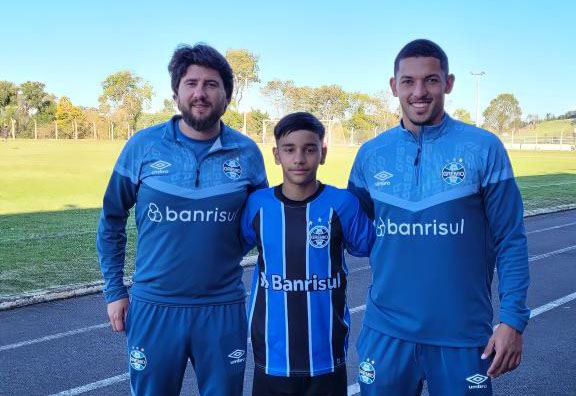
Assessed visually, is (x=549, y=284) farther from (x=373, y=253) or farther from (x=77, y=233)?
(x=77, y=233)

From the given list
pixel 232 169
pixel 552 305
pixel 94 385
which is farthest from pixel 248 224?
pixel 552 305

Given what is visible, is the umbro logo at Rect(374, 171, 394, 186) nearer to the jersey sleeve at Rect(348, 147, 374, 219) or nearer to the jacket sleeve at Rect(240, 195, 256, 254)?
the jersey sleeve at Rect(348, 147, 374, 219)

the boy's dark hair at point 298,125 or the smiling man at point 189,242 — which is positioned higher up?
the boy's dark hair at point 298,125

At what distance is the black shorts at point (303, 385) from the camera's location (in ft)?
8.71

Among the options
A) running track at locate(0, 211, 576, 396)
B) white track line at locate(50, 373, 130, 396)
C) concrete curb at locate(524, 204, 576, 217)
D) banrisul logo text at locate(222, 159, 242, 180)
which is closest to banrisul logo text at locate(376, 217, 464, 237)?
banrisul logo text at locate(222, 159, 242, 180)

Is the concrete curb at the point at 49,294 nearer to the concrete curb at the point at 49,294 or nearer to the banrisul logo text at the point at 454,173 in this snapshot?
the concrete curb at the point at 49,294

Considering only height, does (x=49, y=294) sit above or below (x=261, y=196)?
below

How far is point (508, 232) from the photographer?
2432 mm

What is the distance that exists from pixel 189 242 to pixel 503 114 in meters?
127

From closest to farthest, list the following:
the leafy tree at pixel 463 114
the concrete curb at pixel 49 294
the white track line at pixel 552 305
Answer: the concrete curb at pixel 49 294, the white track line at pixel 552 305, the leafy tree at pixel 463 114

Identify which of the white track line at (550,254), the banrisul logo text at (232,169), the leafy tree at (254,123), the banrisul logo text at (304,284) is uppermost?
the leafy tree at (254,123)

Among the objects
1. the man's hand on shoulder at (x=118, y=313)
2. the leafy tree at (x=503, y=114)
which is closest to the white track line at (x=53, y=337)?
the man's hand on shoulder at (x=118, y=313)

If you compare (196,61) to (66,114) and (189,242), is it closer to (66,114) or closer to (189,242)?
(189,242)

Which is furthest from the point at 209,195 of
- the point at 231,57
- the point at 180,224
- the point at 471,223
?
the point at 231,57
